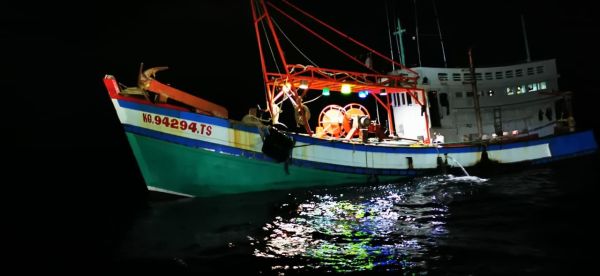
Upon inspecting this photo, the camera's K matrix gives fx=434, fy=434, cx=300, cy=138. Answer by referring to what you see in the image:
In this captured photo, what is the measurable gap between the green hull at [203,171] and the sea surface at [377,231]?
1.21 feet

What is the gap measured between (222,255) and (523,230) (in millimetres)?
6192

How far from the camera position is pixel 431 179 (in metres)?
16.2

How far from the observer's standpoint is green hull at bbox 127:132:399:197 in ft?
45.6

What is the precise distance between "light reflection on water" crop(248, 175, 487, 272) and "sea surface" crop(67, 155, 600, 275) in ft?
0.08

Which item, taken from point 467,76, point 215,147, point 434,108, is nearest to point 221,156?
point 215,147

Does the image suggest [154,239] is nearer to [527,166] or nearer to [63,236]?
[63,236]

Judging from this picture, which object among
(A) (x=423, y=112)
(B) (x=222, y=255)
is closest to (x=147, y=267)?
(B) (x=222, y=255)

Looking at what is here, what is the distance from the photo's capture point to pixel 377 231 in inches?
385

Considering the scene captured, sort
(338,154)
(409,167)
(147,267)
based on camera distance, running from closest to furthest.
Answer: (147,267) < (338,154) < (409,167)

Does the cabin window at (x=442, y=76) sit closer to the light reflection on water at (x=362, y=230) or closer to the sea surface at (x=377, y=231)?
the sea surface at (x=377, y=231)

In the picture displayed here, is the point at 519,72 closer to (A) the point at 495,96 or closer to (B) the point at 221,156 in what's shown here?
(A) the point at 495,96

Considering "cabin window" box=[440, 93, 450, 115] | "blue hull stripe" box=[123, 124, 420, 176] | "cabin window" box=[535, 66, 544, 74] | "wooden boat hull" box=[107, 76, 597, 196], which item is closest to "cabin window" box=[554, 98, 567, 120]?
"cabin window" box=[535, 66, 544, 74]

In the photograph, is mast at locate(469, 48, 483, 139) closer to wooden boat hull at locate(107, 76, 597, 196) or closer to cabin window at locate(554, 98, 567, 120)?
wooden boat hull at locate(107, 76, 597, 196)

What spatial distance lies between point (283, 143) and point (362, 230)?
16.7 feet
